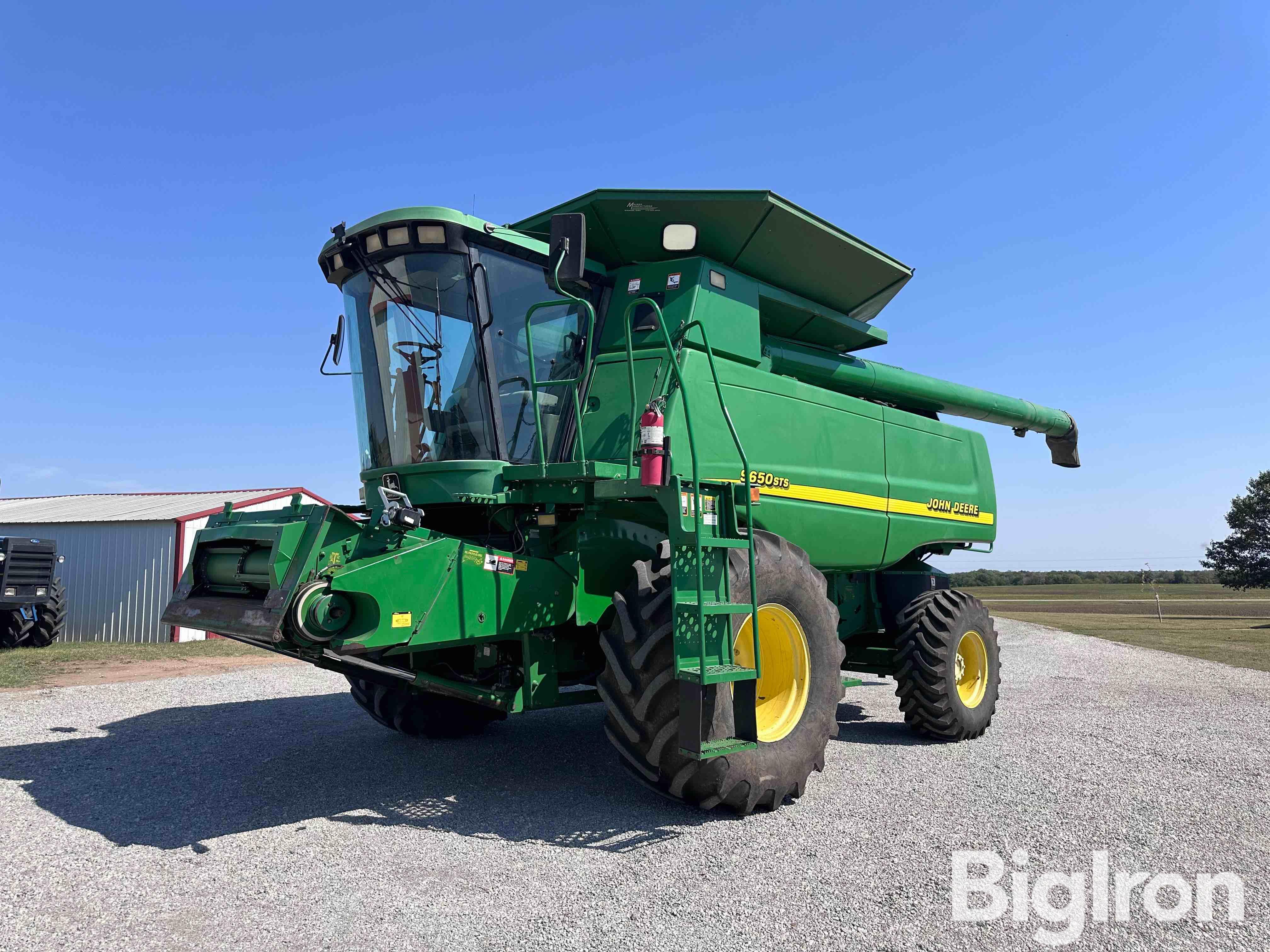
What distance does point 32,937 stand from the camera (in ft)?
10.2

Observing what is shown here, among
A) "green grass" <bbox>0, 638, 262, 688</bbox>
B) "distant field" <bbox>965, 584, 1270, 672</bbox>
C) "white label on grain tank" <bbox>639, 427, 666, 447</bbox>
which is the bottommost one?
"distant field" <bbox>965, 584, 1270, 672</bbox>


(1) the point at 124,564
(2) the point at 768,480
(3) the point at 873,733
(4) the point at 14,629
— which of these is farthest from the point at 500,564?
(1) the point at 124,564

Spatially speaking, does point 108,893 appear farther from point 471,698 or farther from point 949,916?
point 949,916

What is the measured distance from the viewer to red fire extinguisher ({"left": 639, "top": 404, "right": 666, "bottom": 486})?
14.7 ft

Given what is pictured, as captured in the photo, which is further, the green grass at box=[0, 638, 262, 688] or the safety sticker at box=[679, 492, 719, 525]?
the green grass at box=[0, 638, 262, 688]

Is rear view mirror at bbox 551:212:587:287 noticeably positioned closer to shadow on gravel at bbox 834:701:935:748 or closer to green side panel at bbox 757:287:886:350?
green side panel at bbox 757:287:886:350

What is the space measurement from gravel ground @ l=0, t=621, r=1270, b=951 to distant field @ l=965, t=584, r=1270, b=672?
373 inches

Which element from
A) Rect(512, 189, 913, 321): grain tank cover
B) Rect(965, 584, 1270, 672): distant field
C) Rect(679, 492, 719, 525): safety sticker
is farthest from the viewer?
Rect(965, 584, 1270, 672): distant field

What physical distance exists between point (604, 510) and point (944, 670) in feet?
11.2

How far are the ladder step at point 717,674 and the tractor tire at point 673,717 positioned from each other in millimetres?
135

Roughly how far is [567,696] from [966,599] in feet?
13.7

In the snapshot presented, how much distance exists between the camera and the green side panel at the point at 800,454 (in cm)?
550


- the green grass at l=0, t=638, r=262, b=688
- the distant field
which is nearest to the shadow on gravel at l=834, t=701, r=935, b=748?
the distant field

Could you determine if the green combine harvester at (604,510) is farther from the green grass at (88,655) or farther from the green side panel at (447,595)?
the green grass at (88,655)
